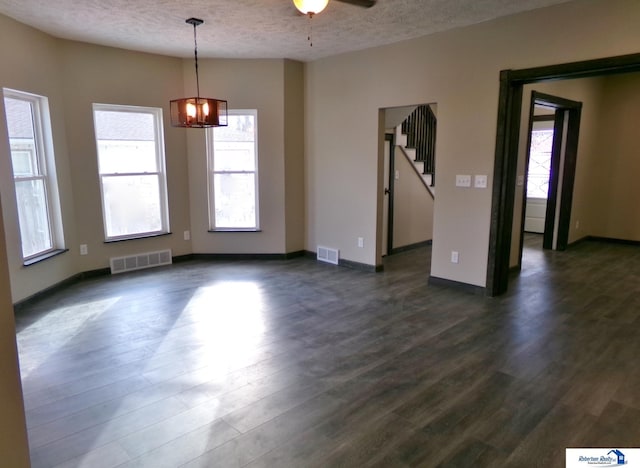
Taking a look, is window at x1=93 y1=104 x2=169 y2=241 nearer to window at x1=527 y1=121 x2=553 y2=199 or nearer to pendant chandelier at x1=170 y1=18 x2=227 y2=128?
pendant chandelier at x1=170 y1=18 x2=227 y2=128

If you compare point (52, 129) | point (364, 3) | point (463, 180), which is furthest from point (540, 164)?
point (52, 129)

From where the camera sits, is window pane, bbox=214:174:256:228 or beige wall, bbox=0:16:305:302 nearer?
beige wall, bbox=0:16:305:302

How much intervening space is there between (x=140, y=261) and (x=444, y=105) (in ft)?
14.2

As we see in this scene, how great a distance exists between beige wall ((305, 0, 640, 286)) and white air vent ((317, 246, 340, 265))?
0.10m

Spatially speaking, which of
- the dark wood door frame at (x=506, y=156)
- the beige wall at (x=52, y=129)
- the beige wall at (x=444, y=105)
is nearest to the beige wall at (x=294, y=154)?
the beige wall at (x=444, y=105)

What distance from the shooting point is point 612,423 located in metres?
2.40

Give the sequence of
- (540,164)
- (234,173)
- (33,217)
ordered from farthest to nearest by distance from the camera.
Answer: (540,164) → (234,173) → (33,217)

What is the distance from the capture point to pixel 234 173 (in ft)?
20.0

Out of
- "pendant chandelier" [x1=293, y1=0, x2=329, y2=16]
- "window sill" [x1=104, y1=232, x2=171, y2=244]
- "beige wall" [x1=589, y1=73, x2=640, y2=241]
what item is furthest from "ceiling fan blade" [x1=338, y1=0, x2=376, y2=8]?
"beige wall" [x1=589, y1=73, x2=640, y2=241]

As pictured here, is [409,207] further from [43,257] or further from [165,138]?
[43,257]

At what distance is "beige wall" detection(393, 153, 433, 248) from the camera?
6.52 meters

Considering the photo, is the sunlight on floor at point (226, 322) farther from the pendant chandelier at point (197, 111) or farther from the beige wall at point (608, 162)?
the beige wall at point (608, 162)

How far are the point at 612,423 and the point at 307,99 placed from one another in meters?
5.09

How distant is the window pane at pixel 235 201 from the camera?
20.1ft
